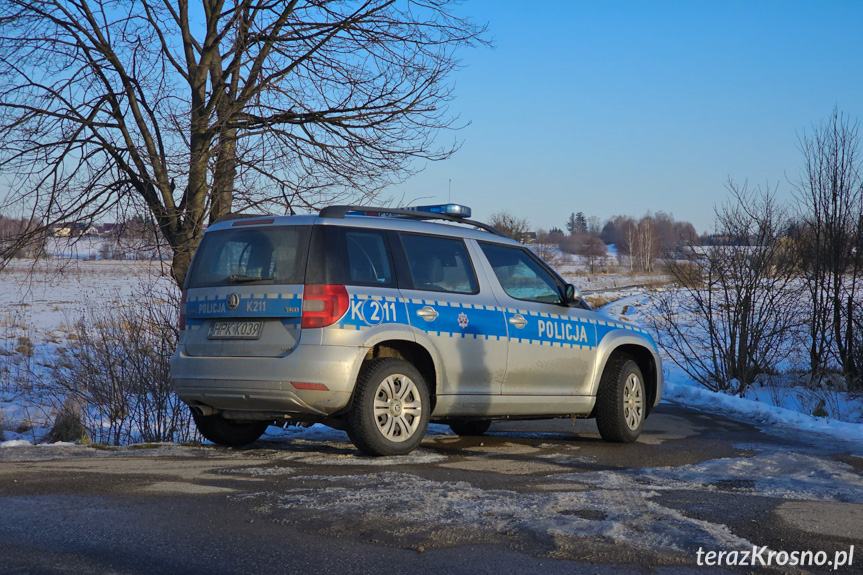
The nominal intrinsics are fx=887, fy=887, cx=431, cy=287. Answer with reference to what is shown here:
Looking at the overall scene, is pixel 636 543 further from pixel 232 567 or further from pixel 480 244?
pixel 480 244

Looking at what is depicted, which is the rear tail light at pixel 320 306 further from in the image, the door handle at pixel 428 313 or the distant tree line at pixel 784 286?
the distant tree line at pixel 784 286

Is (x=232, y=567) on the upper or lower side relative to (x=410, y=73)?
lower

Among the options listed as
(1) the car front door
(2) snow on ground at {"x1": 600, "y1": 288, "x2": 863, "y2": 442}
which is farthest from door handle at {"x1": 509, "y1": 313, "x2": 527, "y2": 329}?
(2) snow on ground at {"x1": 600, "y1": 288, "x2": 863, "y2": 442}

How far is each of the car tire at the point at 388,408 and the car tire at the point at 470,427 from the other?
82.5 inches

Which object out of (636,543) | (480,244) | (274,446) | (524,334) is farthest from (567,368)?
(636,543)

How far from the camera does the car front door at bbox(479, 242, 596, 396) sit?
7660 millimetres

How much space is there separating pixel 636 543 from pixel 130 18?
9838 mm

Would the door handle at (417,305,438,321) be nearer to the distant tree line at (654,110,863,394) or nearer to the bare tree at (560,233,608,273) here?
the distant tree line at (654,110,863,394)

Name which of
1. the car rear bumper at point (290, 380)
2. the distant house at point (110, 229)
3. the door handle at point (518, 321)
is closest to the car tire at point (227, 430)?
the car rear bumper at point (290, 380)

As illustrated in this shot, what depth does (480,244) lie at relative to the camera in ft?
25.6

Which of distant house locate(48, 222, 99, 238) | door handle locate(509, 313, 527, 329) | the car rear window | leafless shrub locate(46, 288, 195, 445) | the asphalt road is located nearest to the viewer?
the asphalt road

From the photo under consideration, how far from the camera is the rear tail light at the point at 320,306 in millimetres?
6375

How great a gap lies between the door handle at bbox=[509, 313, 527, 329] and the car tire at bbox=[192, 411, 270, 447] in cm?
226

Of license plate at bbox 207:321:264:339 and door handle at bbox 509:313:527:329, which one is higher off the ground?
door handle at bbox 509:313:527:329
